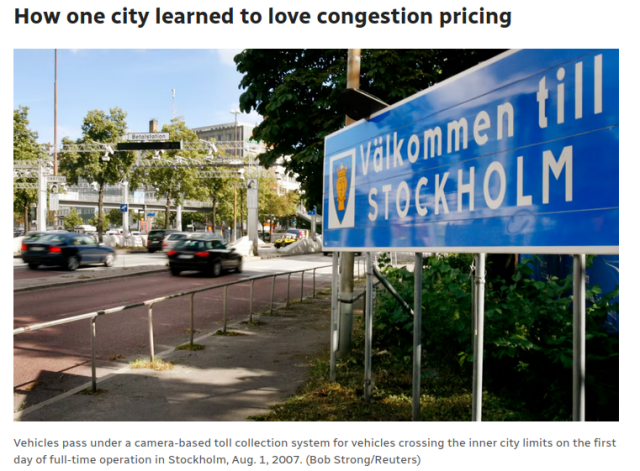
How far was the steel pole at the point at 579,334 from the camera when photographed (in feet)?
7.75

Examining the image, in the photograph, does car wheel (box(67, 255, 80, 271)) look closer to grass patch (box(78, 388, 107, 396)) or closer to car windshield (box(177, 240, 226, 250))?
car windshield (box(177, 240, 226, 250))

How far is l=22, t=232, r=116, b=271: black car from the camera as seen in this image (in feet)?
67.8

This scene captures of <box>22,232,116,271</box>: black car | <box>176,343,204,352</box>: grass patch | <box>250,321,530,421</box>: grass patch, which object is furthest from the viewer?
<box>22,232,116,271</box>: black car

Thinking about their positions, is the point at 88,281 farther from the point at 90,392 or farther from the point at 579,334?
the point at 579,334

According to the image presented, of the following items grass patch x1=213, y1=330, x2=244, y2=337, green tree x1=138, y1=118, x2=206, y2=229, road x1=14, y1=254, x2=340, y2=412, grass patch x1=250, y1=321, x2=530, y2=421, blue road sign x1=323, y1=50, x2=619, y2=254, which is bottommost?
road x1=14, y1=254, x2=340, y2=412

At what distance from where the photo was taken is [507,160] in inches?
108

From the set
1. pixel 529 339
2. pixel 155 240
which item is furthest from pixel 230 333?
pixel 155 240

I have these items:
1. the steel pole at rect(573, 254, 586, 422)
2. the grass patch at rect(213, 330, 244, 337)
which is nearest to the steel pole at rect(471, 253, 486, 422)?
the steel pole at rect(573, 254, 586, 422)

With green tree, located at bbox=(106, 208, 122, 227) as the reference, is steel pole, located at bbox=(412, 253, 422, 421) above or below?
below

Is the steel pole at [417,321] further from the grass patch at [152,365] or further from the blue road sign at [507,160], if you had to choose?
the grass patch at [152,365]

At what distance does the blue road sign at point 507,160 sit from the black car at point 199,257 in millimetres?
16759

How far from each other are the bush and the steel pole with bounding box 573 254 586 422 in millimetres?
1479

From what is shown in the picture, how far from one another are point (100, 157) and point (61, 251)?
850 inches
